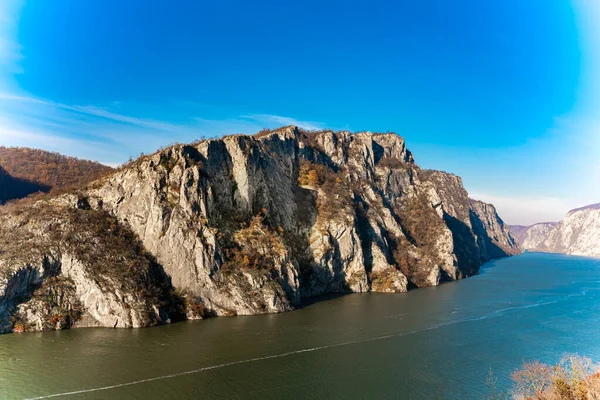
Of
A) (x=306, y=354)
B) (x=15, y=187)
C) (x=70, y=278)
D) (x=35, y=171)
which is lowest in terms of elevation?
(x=306, y=354)

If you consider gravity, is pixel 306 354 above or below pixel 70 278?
below

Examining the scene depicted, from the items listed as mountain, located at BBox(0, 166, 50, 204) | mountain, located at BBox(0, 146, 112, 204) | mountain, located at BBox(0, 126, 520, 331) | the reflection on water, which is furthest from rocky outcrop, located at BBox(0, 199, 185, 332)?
mountain, located at BBox(0, 166, 50, 204)

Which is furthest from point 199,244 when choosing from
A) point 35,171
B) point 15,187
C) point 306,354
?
point 35,171

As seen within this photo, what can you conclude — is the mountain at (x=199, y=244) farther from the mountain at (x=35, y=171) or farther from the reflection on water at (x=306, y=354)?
the mountain at (x=35, y=171)

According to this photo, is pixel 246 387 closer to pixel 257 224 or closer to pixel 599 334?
pixel 257 224

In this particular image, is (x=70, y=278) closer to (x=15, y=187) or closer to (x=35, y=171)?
(x=15, y=187)

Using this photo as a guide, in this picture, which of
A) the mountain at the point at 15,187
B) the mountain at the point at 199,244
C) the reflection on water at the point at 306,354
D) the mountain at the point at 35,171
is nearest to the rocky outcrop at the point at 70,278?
the mountain at the point at 199,244
